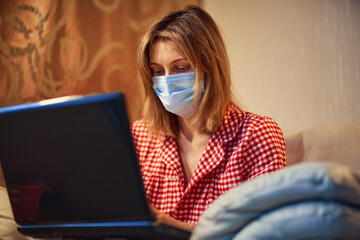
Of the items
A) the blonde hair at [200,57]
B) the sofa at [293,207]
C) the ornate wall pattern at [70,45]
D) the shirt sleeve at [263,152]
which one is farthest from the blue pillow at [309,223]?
the ornate wall pattern at [70,45]

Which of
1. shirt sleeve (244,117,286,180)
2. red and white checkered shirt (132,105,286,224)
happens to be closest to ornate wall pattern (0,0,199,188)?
red and white checkered shirt (132,105,286,224)

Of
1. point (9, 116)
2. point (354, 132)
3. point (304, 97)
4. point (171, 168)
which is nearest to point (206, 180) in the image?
point (171, 168)

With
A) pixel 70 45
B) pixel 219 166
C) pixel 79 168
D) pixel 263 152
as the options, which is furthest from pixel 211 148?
pixel 70 45

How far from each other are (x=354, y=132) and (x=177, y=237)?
0.84 metres

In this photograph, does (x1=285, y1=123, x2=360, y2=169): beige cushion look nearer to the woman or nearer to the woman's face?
the woman

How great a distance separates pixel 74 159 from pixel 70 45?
1402mm

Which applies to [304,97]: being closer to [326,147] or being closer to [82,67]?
[326,147]

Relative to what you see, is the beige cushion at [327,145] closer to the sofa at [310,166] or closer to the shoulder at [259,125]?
the sofa at [310,166]

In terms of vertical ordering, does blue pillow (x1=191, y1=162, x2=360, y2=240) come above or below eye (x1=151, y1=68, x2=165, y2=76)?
below

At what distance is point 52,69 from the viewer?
211 cm

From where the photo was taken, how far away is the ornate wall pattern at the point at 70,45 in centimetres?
198

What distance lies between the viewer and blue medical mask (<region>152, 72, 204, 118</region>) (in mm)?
1397

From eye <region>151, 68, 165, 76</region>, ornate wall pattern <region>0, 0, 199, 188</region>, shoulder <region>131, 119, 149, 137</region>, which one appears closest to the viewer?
eye <region>151, 68, 165, 76</region>

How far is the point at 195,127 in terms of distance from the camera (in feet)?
4.94
